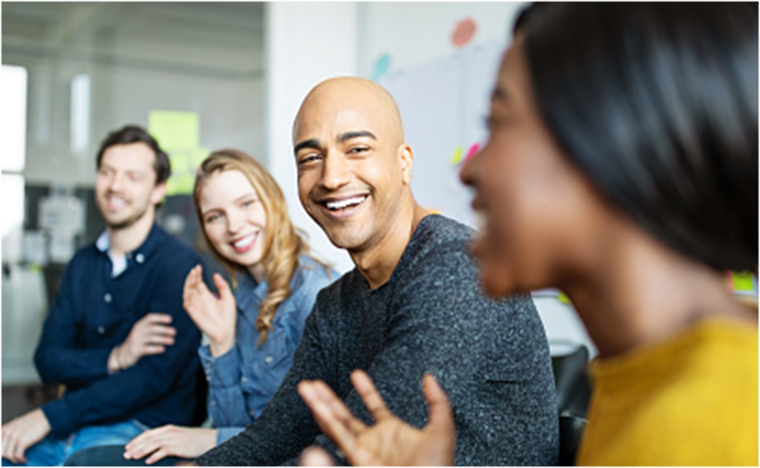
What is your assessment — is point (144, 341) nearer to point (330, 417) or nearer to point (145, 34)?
point (330, 417)

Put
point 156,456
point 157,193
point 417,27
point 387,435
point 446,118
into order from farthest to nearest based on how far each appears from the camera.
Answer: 1. point 417,27
2. point 446,118
3. point 157,193
4. point 156,456
5. point 387,435

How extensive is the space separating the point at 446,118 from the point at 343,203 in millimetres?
2653

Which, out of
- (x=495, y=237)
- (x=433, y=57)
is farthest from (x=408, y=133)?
(x=495, y=237)

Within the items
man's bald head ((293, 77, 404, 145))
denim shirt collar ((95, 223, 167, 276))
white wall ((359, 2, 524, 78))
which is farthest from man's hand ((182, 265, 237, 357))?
white wall ((359, 2, 524, 78))

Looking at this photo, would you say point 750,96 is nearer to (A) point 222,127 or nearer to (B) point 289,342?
(B) point 289,342

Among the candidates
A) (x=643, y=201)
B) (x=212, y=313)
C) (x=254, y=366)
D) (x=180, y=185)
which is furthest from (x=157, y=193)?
(x=643, y=201)

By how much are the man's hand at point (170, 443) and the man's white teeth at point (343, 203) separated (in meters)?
0.86

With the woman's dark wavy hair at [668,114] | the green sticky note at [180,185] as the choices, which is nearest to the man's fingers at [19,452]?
the woman's dark wavy hair at [668,114]

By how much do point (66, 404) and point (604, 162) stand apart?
2.20m

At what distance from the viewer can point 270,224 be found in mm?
2297

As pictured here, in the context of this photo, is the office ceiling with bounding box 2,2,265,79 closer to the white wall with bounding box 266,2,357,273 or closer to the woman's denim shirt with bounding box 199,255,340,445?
the white wall with bounding box 266,2,357,273

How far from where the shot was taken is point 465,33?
12.8ft

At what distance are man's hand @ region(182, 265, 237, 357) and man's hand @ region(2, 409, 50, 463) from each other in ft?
2.06

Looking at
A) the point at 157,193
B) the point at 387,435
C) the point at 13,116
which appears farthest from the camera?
the point at 13,116
